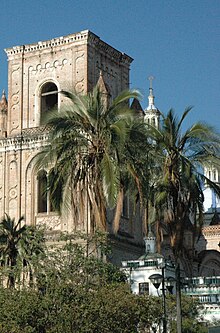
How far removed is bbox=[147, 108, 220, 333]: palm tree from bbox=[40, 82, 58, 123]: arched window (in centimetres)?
2489

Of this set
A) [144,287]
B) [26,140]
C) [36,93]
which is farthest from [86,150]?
[36,93]

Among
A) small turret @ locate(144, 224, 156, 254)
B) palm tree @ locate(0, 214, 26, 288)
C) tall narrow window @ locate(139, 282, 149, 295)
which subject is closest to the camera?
palm tree @ locate(0, 214, 26, 288)

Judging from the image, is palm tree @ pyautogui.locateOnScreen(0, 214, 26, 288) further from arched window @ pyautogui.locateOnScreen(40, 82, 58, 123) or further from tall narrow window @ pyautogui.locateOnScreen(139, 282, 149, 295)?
arched window @ pyautogui.locateOnScreen(40, 82, 58, 123)

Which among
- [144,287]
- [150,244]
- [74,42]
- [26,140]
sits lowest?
[144,287]

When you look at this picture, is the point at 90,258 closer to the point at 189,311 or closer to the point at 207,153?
the point at 207,153

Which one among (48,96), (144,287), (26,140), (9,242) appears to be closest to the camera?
(9,242)

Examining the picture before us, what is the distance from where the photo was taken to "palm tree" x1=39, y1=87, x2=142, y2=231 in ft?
101

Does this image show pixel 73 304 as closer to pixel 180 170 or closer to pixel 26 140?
pixel 180 170

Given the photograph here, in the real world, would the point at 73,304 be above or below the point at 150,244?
below

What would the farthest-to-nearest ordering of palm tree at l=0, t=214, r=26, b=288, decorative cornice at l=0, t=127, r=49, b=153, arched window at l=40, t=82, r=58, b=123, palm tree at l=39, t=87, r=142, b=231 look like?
arched window at l=40, t=82, r=58, b=123 < decorative cornice at l=0, t=127, r=49, b=153 < palm tree at l=0, t=214, r=26, b=288 < palm tree at l=39, t=87, r=142, b=231

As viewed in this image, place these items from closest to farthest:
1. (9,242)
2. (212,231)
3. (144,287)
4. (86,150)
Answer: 1. (86,150)
2. (9,242)
3. (144,287)
4. (212,231)

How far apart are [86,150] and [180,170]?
5135 mm

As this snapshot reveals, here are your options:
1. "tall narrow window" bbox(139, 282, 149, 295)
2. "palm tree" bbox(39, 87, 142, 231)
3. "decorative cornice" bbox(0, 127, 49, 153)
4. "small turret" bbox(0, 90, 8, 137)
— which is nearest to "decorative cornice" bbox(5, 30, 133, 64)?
"small turret" bbox(0, 90, 8, 137)

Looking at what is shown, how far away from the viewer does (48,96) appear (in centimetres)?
5403
